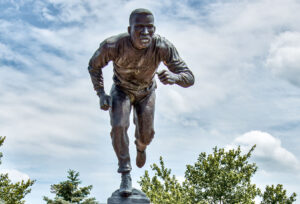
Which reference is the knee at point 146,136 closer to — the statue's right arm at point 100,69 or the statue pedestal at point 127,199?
the statue's right arm at point 100,69

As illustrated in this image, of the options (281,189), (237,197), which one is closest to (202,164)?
(237,197)

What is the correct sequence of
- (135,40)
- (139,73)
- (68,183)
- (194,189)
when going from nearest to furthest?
(135,40) → (139,73) → (68,183) → (194,189)

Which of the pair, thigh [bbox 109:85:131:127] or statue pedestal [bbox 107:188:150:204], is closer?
statue pedestal [bbox 107:188:150:204]

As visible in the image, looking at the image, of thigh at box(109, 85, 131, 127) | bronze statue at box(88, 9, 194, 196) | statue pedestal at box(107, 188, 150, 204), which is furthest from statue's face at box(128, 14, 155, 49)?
statue pedestal at box(107, 188, 150, 204)

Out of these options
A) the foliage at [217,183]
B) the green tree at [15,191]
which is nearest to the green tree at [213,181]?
the foliage at [217,183]

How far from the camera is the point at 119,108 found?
6.64 m

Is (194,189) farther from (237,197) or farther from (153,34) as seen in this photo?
(153,34)

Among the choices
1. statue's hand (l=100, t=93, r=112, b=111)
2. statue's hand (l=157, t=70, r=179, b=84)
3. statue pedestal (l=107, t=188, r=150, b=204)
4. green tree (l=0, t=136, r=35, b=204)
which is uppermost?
green tree (l=0, t=136, r=35, b=204)

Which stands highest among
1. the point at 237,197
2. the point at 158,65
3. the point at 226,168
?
the point at 226,168

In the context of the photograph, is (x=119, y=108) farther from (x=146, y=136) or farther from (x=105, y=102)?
(x=146, y=136)

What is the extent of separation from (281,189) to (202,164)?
5.09 m

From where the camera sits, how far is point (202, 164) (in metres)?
28.3

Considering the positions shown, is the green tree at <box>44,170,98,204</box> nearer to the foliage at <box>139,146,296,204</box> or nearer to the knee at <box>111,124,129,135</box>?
the foliage at <box>139,146,296,204</box>

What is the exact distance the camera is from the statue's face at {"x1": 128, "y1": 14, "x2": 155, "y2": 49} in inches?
249
